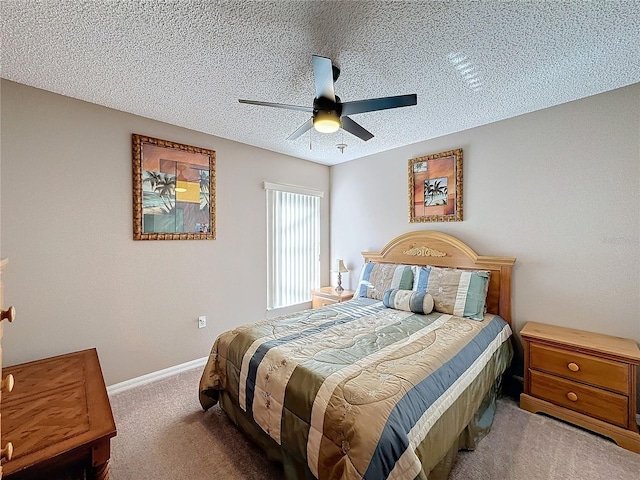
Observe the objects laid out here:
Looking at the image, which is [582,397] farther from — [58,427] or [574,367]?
[58,427]

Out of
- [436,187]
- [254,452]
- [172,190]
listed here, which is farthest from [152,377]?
[436,187]

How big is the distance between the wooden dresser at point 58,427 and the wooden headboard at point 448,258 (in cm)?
303

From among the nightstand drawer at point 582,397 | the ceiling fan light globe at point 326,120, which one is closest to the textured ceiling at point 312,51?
the ceiling fan light globe at point 326,120

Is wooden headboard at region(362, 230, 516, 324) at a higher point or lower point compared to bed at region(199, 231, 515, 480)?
higher

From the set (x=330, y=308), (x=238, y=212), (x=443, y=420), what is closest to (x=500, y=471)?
(x=443, y=420)

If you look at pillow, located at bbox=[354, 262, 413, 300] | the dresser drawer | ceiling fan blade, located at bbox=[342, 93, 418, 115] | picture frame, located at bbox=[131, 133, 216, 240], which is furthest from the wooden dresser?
the dresser drawer

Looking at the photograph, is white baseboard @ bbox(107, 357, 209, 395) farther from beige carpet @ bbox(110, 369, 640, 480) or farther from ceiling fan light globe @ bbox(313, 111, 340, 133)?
ceiling fan light globe @ bbox(313, 111, 340, 133)

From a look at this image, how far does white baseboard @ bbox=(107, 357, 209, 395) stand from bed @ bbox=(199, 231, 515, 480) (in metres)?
0.91

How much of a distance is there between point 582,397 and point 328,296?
2.62m

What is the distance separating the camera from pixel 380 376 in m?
1.49

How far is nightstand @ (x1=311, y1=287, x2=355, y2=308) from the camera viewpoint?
376 cm

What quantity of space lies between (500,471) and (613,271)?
1798 mm

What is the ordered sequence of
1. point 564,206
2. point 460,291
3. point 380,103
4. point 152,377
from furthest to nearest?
1. point 152,377
2. point 460,291
3. point 564,206
4. point 380,103

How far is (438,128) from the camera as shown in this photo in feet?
9.82
